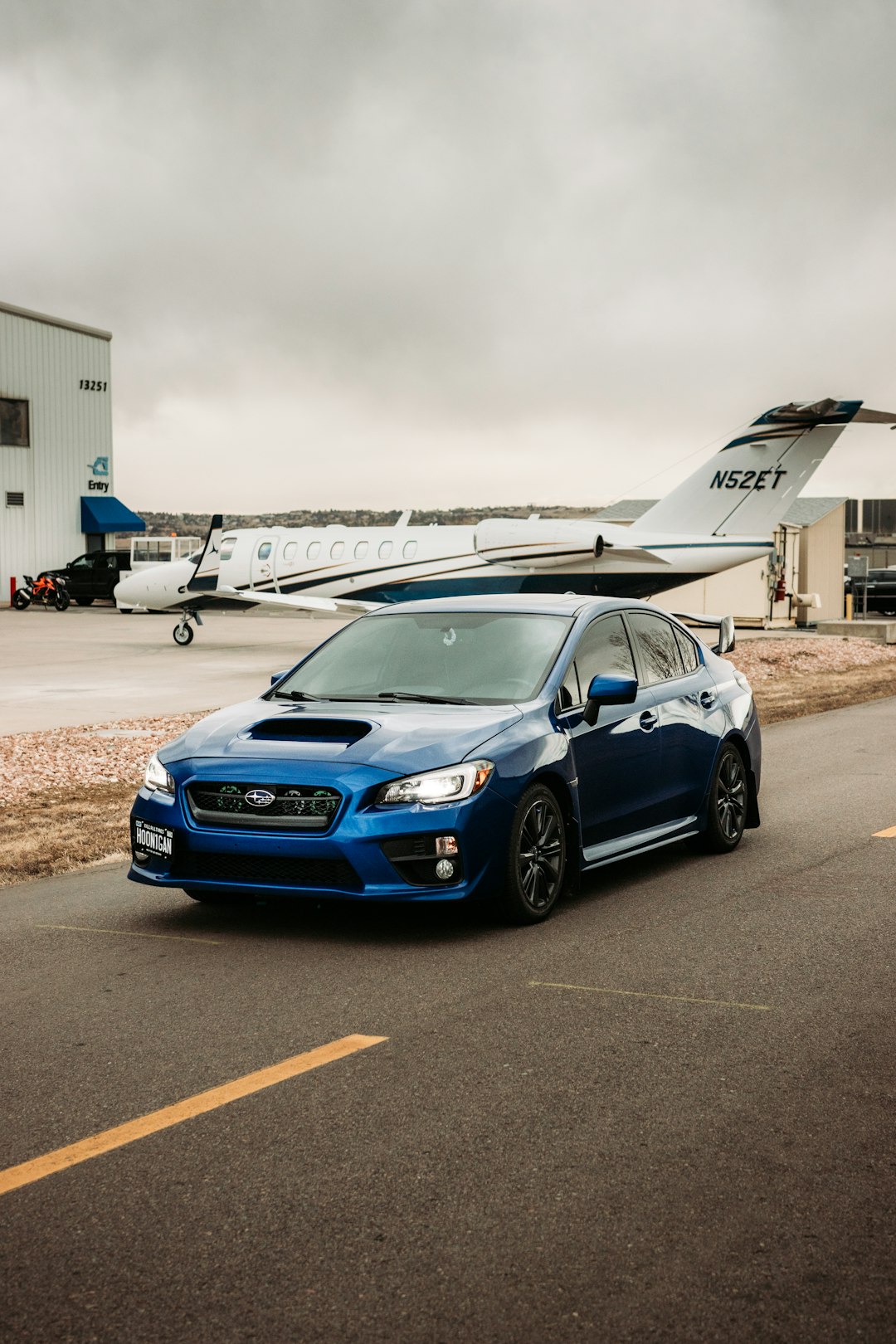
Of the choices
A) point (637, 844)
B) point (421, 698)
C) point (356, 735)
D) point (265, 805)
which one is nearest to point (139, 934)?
point (265, 805)

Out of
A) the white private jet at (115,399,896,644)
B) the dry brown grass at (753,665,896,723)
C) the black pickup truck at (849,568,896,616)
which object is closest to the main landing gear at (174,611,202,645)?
the white private jet at (115,399,896,644)

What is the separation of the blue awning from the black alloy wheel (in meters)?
51.9

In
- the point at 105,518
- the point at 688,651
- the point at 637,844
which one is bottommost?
the point at 637,844

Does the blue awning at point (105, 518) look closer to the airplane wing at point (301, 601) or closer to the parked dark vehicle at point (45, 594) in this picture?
the parked dark vehicle at point (45, 594)

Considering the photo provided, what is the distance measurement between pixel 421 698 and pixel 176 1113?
356 cm

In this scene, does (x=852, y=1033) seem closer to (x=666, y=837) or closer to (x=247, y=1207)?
(x=247, y=1207)

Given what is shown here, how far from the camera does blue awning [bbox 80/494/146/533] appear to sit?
5919 cm

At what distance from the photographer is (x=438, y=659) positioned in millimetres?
8539

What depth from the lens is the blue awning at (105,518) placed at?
59188 millimetres

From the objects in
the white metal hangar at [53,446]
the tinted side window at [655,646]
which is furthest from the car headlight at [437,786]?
the white metal hangar at [53,446]

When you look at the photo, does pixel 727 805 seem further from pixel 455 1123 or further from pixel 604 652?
pixel 455 1123

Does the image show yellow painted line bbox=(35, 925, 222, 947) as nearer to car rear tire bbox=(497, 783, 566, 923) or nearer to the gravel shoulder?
car rear tire bbox=(497, 783, 566, 923)

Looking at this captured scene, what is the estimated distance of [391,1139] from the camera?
4.55m

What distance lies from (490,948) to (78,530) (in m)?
54.8
